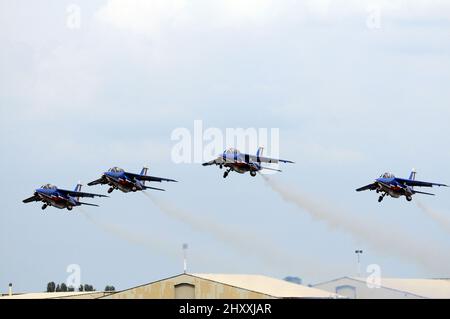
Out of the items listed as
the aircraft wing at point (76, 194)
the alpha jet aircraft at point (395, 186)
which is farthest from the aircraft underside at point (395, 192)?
the aircraft wing at point (76, 194)

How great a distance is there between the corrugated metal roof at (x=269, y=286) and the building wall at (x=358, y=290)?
193 centimetres

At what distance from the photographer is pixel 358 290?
502ft

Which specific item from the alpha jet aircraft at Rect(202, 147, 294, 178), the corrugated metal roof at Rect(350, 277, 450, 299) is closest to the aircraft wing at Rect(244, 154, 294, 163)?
the alpha jet aircraft at Rect(202, 147, 294, 178)

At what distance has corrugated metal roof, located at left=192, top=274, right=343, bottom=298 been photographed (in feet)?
500

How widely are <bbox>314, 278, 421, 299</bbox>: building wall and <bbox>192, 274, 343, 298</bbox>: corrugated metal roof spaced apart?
76.1 inches

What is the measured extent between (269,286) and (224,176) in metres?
14.0

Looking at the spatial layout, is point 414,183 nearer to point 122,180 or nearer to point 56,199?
point 122,180

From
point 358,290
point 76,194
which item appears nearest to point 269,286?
point 358,290

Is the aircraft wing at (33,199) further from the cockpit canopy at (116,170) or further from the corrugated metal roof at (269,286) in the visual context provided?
the corrugated metal roof at (269,286)
